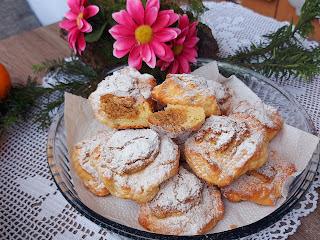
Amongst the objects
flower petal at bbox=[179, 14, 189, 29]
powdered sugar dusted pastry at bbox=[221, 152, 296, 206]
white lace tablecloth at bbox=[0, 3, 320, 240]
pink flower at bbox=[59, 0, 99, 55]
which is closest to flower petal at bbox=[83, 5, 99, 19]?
pink flower at bbox=[59, 0, 99, 55]

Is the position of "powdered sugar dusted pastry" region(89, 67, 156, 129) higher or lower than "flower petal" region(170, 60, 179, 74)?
higher

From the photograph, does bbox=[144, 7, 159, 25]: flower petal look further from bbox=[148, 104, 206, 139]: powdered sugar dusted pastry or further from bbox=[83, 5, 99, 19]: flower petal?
bbox=[148, 104, 206, 139]: powdered sugar dusted pastry

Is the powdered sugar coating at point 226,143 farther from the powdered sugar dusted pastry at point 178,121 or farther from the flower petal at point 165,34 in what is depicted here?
the flower petal at point 165,34

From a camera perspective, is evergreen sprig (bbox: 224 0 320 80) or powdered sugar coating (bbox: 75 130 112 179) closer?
powdered sugar coating (bbox: 75 130 112 179)

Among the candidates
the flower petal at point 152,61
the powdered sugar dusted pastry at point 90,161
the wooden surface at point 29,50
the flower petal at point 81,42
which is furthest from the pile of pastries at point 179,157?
the wooden surface at point 29,50

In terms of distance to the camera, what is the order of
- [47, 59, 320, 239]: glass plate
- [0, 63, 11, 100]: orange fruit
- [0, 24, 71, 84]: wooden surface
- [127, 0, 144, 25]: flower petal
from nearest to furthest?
1. [47, 59, 320, 239]: glass plate
2. [127, 0, 144, 25]: flower petal
3. [0, 63, 11, 100]: orange fruit
4. [0, 24, 71, 84]: wooden surface

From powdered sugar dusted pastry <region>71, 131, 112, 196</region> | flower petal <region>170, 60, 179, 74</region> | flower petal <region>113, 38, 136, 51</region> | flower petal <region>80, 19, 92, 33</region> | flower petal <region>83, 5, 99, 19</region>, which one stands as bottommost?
powdered sugar dusted pastry <region>71, 131, 112, 196</region>

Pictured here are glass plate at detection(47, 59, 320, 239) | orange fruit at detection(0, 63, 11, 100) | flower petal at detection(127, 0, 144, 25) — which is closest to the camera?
glass plate at detection(47, 59, 320, 239)
